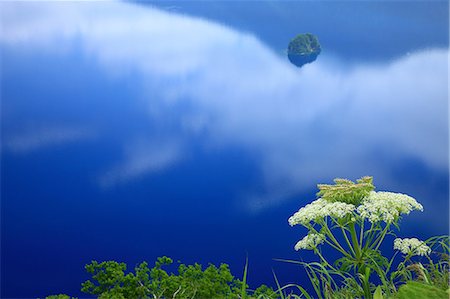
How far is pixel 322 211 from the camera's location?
3.86 feet

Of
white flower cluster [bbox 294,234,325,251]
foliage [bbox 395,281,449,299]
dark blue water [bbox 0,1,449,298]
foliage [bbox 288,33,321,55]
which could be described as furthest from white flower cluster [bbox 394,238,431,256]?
foliage [bbox 288,33,321,55]

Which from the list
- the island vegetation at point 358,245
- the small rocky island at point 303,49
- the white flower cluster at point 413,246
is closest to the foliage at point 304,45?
the small rocky island at point 303,49

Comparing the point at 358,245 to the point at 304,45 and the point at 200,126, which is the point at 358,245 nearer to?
the point at 200,126

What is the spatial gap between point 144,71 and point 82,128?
1810 millimetres

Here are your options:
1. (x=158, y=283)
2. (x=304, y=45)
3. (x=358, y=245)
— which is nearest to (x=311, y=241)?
(x=358, y=245)

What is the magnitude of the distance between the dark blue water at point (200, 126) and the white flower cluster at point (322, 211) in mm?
1146

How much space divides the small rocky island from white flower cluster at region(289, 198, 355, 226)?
6.23 metres

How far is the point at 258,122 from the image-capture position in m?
5.65

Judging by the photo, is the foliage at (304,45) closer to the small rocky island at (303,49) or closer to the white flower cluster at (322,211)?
the small rocky island at (303,49)

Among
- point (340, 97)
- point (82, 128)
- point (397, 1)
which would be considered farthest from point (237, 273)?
point (397, 1)

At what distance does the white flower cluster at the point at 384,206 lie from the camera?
117 cm

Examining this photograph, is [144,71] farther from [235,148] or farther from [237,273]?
[237,273]

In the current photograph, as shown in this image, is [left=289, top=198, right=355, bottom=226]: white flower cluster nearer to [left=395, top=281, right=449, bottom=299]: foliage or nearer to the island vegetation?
A: the island vegetation

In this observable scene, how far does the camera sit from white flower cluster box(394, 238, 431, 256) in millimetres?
1242
